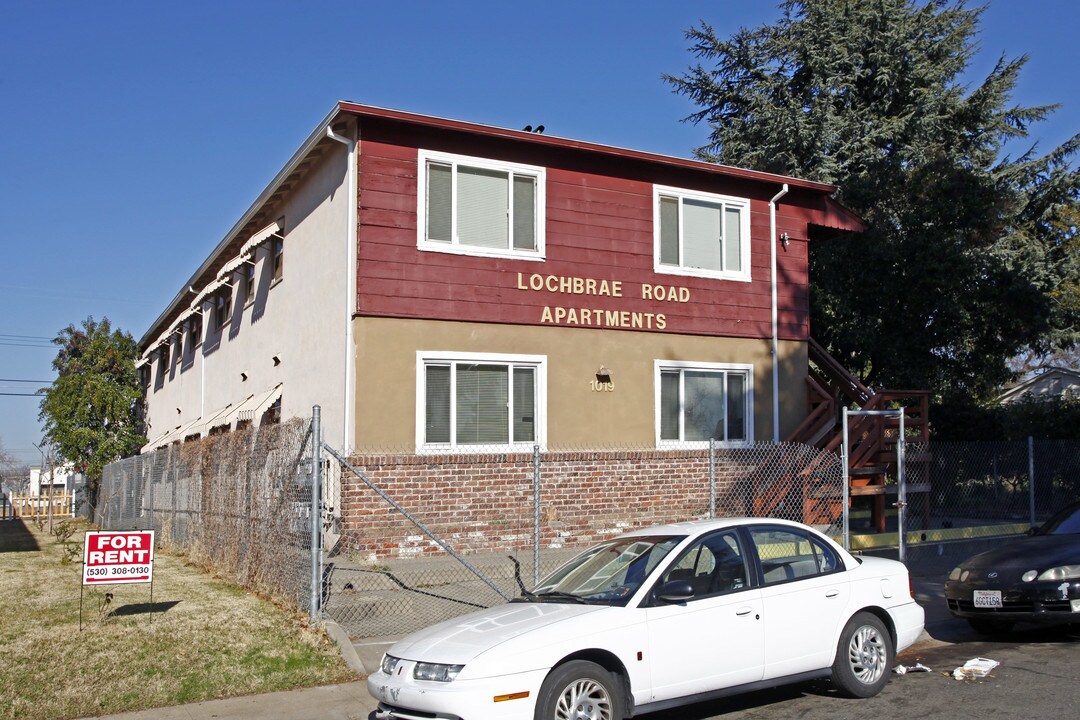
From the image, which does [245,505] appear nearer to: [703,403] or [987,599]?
[703,403]

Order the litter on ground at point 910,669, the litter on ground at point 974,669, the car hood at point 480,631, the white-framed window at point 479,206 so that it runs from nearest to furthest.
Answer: the car hood at point 480,631 → the litter on ground at point 974,669 → the litter on ground at point 910,669 → the white-framed window at point 479,206

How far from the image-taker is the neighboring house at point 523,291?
1371cm

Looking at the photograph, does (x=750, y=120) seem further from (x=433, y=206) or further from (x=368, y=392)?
(x=368, y=392)

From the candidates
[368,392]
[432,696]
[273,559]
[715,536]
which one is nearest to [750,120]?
[368,392]

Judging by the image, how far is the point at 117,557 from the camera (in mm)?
10320

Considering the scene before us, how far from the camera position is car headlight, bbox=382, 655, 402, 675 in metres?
6.72

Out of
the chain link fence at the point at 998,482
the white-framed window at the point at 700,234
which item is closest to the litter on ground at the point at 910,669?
the white-framed window at the point at 700,234

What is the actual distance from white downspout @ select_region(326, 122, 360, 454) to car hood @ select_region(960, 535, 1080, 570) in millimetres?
7655

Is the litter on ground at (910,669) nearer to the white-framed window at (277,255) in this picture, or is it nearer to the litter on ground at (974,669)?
the litter on ground at (974,669)

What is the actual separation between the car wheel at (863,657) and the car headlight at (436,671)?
3157 millimetres

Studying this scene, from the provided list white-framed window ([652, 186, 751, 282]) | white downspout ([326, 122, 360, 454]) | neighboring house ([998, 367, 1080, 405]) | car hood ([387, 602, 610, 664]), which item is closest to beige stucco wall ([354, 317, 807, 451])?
white downspout ([326, 122, 360, 454])

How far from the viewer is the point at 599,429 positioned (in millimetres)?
14992

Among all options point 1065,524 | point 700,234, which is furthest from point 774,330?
point 1065,524

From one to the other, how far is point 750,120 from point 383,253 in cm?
1521
